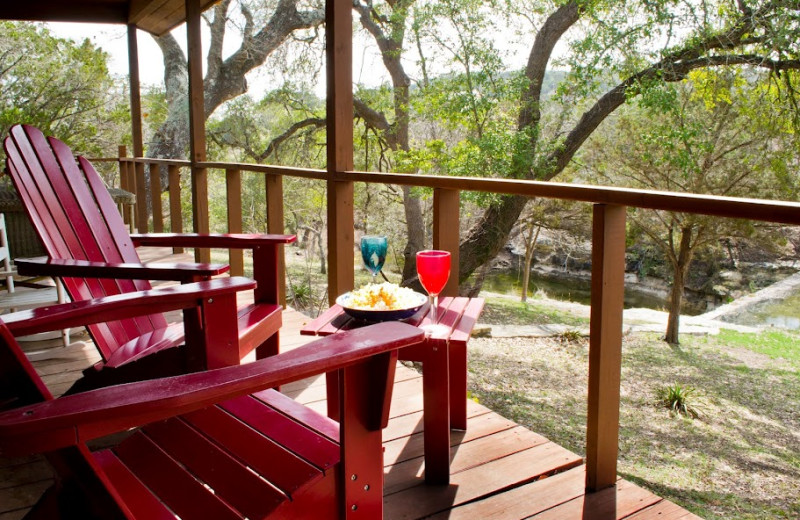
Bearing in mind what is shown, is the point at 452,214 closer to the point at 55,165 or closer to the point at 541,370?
the point at 55,165

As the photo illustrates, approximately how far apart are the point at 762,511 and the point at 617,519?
6.89 meters

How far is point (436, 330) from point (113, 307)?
0.82 m

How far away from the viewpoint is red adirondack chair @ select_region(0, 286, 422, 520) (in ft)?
2.60

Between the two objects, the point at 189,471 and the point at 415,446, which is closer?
the point at 189,471

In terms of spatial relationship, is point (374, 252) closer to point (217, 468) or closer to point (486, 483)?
point (486, 483)

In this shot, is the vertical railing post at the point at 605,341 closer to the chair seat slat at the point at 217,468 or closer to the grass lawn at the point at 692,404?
the chair seat slat at the point at 217,468

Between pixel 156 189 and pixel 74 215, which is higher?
pixel 156 189

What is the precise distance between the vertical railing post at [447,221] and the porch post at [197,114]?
108 inches

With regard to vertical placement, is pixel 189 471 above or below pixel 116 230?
below

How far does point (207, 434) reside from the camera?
51.5 inches

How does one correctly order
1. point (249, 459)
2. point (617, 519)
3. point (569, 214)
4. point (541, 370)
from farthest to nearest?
1. point (569, 214)
2. point (541, 370)
3. point (617, 519)
4. point (249, 459)

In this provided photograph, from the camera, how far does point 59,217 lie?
84.3 inches

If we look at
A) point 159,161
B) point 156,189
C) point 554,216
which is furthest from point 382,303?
point 554,216

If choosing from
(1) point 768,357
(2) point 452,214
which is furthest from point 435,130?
(2) point 452,214
